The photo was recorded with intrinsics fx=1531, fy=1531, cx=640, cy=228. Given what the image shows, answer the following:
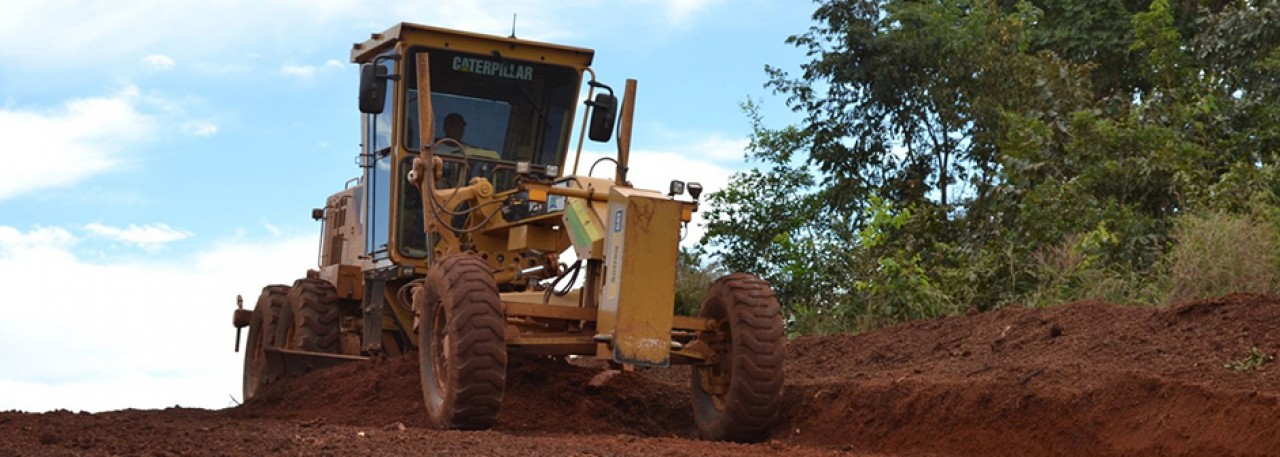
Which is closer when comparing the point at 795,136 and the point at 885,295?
the point at 885,295

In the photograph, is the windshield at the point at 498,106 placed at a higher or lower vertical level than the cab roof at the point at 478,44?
lower

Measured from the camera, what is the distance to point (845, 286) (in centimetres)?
1917

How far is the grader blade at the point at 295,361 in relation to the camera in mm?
12914

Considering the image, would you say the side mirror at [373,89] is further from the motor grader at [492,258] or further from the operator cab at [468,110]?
the operator cab at [468,110]

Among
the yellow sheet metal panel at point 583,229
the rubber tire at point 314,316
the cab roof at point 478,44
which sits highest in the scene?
the cab roof at point 478,44

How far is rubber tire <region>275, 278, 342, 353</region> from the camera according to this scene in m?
13.3

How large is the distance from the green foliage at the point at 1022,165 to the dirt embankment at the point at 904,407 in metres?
2.96

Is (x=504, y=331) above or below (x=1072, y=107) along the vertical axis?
below

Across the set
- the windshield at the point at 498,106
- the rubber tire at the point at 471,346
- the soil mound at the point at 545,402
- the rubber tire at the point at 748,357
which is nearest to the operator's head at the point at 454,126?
the windshield at the point at 498,106

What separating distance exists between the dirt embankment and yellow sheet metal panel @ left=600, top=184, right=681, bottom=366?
0.59 metres

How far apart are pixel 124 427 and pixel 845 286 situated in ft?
36.1

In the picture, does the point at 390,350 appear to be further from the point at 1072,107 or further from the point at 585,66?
the point at 1072,107

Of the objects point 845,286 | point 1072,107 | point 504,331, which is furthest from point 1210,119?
point 504,331

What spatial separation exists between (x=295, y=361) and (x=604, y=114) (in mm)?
3447
